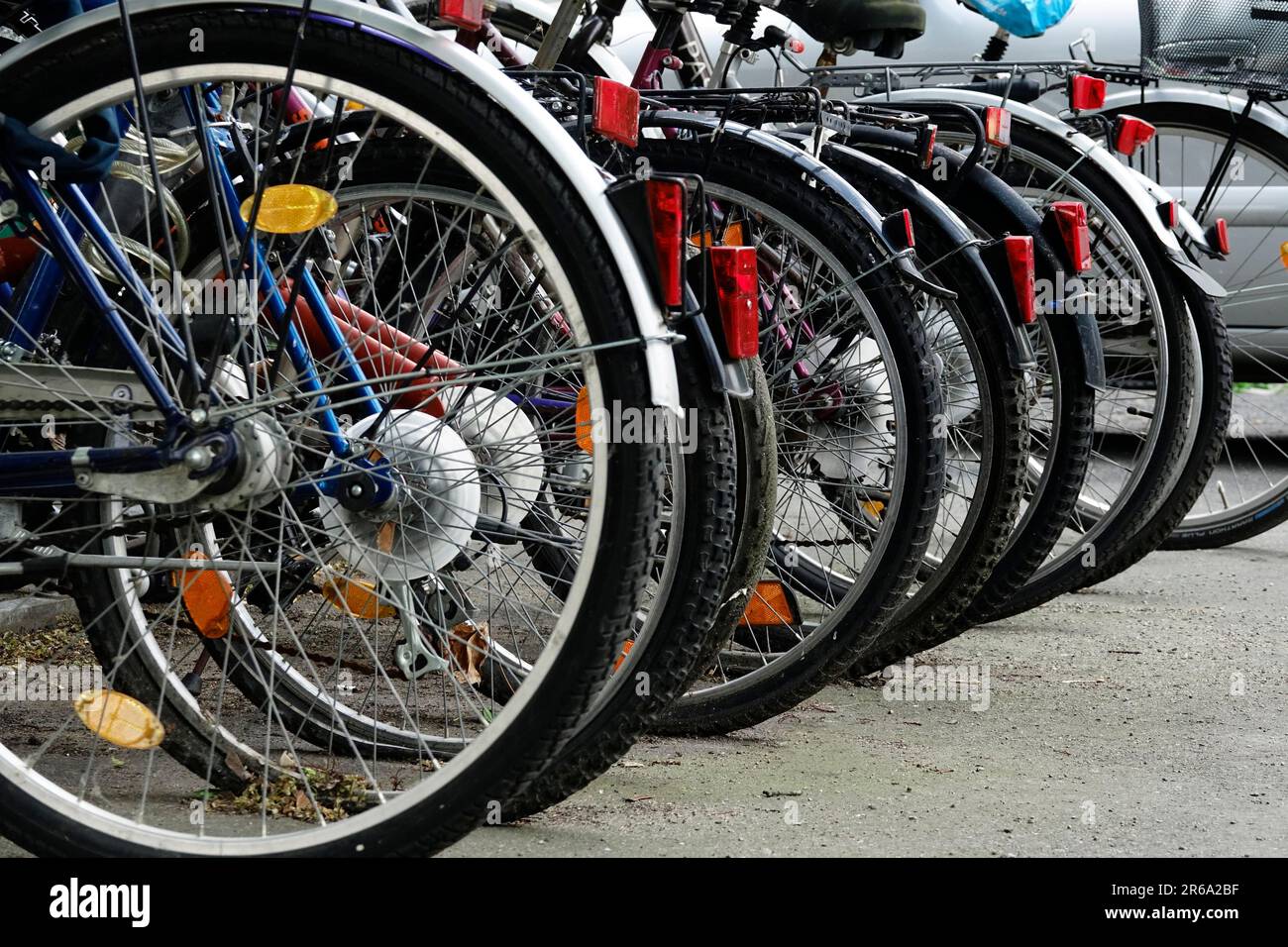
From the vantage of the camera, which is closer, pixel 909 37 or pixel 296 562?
pixel 296 562

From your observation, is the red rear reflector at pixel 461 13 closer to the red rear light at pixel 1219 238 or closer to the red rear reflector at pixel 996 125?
the red rear reflector at pixel 996 125

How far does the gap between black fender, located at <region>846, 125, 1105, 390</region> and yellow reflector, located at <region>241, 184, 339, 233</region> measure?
1.70 m

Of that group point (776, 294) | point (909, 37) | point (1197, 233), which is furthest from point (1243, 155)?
point (776, 294)

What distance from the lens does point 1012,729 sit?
3.68 meters

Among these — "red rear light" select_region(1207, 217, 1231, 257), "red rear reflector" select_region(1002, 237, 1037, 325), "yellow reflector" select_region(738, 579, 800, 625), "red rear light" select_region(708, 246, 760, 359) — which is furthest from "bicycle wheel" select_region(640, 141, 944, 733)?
"red rear light" select_region(1207, 217, 1231, 257)

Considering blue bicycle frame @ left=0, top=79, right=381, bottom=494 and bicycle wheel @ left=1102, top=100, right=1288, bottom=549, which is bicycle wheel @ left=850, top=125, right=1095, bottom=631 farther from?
bicycle wheel @ left=1102, top=100, right=1288, bottom=549

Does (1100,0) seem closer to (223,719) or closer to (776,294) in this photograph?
(776,294)

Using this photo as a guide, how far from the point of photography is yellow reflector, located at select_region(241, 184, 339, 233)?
2.48 meters

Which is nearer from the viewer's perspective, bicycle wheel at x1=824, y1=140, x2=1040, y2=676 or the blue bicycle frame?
the blue bicycle frame

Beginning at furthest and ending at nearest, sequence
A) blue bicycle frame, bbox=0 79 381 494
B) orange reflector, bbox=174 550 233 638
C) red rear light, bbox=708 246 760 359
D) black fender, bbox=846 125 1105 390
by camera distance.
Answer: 1. black fender, bbox=846 125 1105 390
2. orange reflector, bbox=174 550 233 638
3. red rear light, bbox=708 246 760 359
4. blue bicycle frame, bbox=0 79 381 494

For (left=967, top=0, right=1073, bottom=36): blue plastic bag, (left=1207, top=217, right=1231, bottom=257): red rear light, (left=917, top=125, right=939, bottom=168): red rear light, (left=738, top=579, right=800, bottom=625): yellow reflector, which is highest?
(left=967, top=0, right=1073, bottom=36): blue plastic bag

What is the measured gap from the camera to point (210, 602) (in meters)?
2.97

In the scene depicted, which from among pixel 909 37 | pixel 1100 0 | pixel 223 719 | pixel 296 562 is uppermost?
pixel 1100 0
